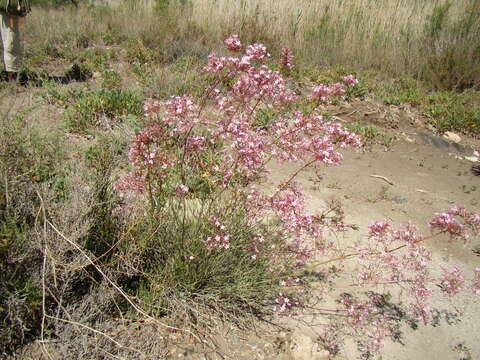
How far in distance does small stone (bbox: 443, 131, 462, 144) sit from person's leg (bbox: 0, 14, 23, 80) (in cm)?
797

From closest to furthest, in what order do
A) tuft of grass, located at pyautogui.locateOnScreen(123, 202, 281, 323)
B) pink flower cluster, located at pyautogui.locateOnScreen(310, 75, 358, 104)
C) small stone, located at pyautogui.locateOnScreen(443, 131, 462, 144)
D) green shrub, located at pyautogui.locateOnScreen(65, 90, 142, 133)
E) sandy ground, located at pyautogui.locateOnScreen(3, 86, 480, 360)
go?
pink flower cluster, located at pyautogui.locateOnScreen(310, 75, 358, 104), tuft of grass, located at pyautogui.locateOnScreen(123, 202, 281, 323), sandy ground, located at pyautogui.locateOnScreen(3, 86, 480, 360), green shrub, located at pyautogui.locateOnScreen(65, 90, 142, 133), small stone, located at pyautogui.locateOnScreen(443, 131, 462, 144)

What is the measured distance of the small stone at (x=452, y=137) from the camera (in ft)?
24.6

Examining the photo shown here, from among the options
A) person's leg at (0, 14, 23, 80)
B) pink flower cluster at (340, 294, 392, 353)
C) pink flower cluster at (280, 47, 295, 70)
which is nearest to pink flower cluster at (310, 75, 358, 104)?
pink flower cluster at (280, 47, 295, 70)

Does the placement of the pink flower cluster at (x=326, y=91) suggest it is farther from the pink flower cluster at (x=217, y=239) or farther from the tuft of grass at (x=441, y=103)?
the tuft of grass at (x=441, y=103)

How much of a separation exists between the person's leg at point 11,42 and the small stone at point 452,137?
797cm

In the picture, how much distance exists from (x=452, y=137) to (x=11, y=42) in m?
8.33

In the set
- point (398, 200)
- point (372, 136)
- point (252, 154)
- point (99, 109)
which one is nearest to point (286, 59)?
point (252, 154)

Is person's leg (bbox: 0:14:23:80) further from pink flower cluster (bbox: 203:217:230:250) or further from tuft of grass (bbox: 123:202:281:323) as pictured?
pink flower cluster (bbox: 203:217:230:250)

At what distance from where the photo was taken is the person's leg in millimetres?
6281

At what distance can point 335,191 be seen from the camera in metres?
5.18

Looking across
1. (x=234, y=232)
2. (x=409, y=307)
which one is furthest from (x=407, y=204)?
(x=234, y=232)

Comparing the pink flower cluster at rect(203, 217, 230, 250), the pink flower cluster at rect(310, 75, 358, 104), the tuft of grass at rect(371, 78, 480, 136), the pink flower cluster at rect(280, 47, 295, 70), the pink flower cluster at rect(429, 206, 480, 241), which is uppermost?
the pink flower cluster at rect(280, 47, 295, 70)

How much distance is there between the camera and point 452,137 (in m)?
7.53

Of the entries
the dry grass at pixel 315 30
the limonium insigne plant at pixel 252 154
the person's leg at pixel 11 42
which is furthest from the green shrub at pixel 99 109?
the limonium insigne plant at pixel 252 154
